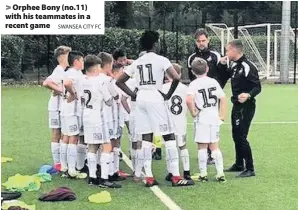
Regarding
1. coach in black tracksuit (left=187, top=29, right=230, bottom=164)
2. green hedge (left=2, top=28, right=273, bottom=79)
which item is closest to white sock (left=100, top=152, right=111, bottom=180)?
coach in black tracksuit (left=187, top=29, right=230, bottom=164)

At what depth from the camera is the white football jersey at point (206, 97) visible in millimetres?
8516

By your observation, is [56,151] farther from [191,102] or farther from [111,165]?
[191,102]

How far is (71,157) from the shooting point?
354 inches

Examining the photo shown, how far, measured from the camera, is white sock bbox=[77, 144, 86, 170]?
9242 millimetres

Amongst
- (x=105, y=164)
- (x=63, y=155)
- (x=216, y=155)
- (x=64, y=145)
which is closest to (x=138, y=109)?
Result: (x=105, y=164)

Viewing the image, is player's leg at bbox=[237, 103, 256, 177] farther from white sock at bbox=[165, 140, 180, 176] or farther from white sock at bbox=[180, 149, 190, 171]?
white sock at bbox=[165, 140, 180, 176]

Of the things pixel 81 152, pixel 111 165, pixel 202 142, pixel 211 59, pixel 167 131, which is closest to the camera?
pixel 167 131

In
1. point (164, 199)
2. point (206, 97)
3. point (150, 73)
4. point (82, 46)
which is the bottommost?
point (164, 199)

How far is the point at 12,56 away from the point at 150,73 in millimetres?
21080

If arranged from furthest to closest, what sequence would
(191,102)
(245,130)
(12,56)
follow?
(12,56), (245,130), (191,102)

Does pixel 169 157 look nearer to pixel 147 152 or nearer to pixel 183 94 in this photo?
pixel 147 152

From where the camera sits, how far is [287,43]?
28000 mm

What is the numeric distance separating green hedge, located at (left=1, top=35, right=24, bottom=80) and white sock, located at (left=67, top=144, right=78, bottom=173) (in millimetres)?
19342

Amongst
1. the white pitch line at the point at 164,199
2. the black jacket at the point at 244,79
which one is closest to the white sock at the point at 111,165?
the white pitch line at the point at 164,199
